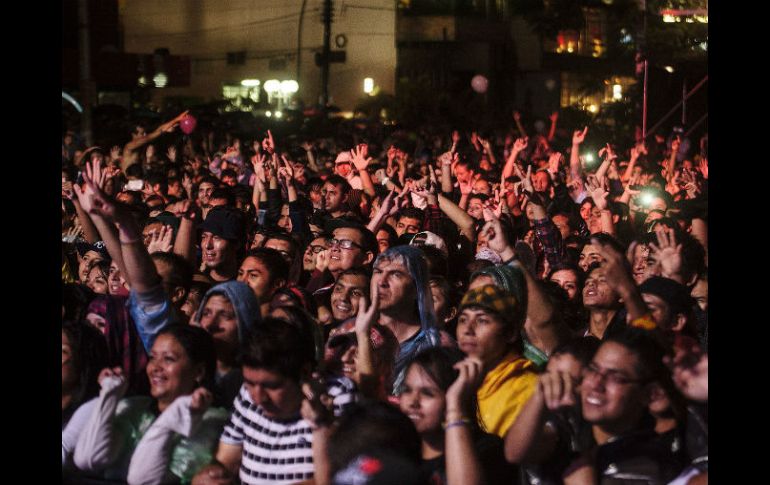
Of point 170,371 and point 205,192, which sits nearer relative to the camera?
point 170,371

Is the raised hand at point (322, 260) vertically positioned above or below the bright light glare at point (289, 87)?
below

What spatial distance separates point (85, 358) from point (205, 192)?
5.51m

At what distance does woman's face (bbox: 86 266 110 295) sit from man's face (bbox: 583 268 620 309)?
2.60 metres

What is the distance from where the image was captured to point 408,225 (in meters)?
8.12

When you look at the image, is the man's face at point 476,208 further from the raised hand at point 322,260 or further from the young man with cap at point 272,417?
the young man with cap at point 272,417

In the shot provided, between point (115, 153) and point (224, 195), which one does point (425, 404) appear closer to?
point (224, 195)

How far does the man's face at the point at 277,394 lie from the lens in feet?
→ 13.5

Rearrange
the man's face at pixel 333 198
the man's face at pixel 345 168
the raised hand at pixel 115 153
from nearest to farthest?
the man's face at pixel 333 198 < the man's face at pixel 345 168 < the raised hand at pixel 115 153

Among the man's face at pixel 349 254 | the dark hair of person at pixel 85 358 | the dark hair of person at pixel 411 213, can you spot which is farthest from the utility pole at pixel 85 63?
the dark hair of person at pixel 85 358

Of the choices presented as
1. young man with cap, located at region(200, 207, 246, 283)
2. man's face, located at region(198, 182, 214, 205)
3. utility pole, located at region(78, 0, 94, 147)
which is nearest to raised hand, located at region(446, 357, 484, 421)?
young man with cap, located at region(200, 207, 246, 283)

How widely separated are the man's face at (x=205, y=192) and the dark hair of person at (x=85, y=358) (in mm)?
4629

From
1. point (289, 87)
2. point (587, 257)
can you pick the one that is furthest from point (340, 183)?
point (289, 87)
